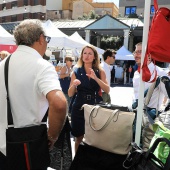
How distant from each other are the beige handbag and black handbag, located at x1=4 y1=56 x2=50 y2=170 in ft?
1.44

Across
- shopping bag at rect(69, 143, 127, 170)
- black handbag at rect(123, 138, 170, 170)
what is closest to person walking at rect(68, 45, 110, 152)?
shopping bag at rect(69, 143, 127, 170)

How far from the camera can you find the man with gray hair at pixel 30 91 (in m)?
1.66

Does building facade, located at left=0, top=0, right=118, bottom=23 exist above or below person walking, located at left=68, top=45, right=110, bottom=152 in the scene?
above

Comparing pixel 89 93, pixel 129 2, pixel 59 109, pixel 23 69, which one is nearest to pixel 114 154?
Result: pixel 59 109

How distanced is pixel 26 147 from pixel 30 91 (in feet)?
1.20

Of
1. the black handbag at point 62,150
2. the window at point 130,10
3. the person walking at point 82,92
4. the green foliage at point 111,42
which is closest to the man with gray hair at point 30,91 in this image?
the black handbag at point 62,150

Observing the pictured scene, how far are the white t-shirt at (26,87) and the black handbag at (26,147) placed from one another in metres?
0.08

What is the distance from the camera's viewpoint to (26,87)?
5.55 feet

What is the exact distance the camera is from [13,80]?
1697mm

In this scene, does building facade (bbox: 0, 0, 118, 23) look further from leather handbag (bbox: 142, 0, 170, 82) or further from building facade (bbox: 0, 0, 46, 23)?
leather handbag (bbox: 142, 0, 170, 82)

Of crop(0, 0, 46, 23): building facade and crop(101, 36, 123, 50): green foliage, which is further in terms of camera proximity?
crop(0, 0, 46, 23): building facade

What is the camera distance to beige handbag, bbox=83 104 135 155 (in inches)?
74.1

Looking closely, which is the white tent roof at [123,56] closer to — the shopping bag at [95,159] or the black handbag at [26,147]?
the shopping bag at [95,159]

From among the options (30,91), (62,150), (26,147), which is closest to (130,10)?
(62,150)
